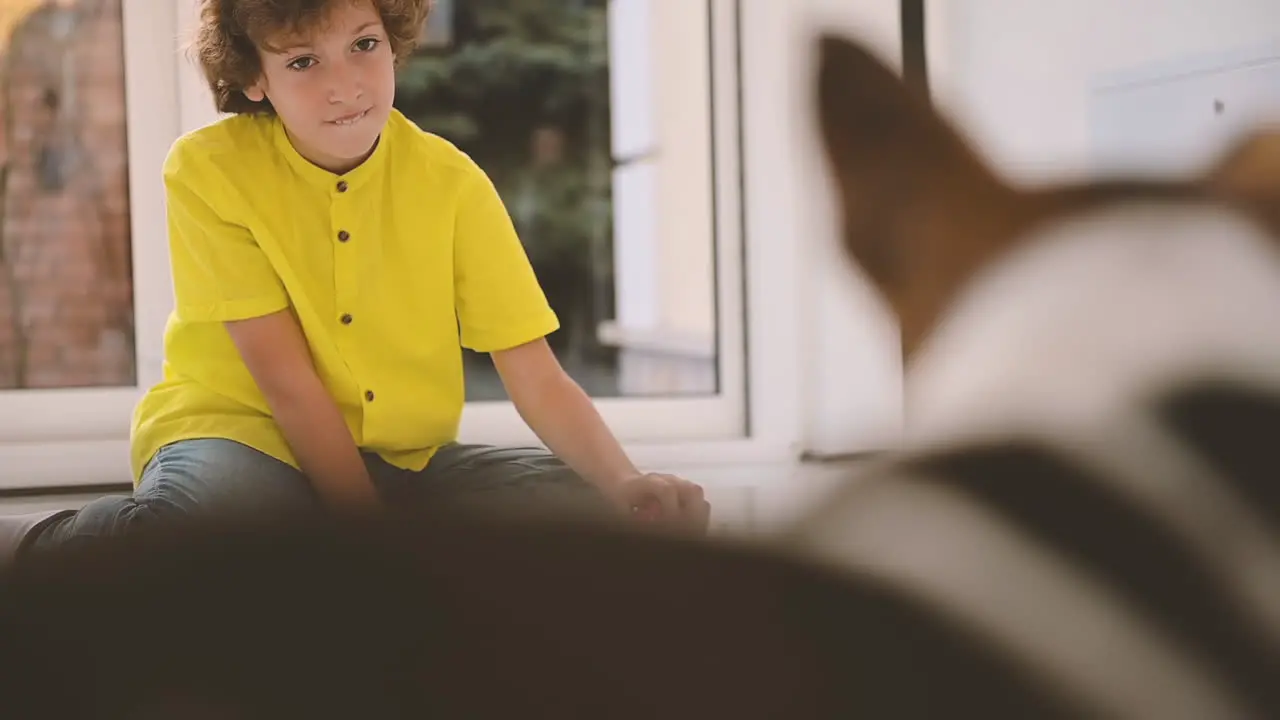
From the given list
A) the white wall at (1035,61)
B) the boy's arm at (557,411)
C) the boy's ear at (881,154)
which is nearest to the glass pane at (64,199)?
the boy's arm at (557,411)

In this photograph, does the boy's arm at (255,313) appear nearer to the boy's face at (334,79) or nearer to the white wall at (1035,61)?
the boy's face at (334,79)

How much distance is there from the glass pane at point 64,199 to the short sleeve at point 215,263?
1.17 ft

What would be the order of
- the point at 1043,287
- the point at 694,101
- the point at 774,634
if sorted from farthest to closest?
the point at 694,101 → the point at 1043,287 → the point at 774,634

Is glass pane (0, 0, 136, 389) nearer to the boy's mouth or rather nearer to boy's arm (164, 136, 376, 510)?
boy's arm (164, 136, 376, 510)

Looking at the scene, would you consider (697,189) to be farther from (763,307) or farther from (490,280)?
(490,280)

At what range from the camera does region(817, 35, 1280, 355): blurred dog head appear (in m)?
0.47

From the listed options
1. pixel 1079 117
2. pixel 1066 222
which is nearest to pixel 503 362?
pixel 1079 117

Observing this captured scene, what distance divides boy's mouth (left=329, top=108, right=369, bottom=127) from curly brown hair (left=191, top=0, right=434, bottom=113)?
8 cm

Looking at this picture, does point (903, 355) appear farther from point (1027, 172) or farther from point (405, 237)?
point (405, 237)

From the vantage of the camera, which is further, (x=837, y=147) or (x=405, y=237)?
(x=405, y=237)

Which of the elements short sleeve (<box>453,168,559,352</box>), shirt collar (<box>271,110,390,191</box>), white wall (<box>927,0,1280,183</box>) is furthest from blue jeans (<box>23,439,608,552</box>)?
white wall (<box>927,0,1280,183</box>)

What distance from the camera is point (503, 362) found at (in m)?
1.31

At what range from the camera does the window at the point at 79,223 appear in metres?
1.46

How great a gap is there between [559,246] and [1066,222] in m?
1.44
